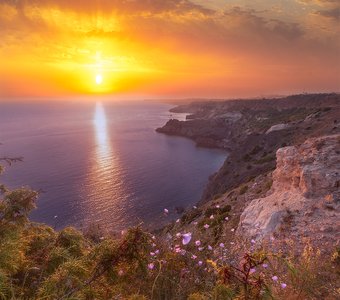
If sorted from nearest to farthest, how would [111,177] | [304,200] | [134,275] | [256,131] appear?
[134,275]
[304,200]
[111,177]
[256,131]

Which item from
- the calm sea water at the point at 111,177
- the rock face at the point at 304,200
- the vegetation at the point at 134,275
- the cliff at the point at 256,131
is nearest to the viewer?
the vegetation at the point at 134,275

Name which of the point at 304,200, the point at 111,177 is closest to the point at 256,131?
the point at 111,177

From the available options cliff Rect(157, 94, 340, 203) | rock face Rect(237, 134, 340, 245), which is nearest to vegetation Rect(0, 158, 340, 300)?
rock face Rect(237, 134, 340, 245)

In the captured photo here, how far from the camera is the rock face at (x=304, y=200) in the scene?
597 inches

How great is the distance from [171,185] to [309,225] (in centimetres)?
6100

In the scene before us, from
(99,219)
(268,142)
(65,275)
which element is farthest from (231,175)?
(65,275)

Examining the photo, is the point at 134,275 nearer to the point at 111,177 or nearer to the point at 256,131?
the point at 111,177

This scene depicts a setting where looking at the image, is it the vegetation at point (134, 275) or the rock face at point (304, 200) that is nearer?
the vegetation at point (134, 275)

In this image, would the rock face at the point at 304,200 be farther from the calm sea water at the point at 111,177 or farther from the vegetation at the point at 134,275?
the calm sea water at the point at 111,177

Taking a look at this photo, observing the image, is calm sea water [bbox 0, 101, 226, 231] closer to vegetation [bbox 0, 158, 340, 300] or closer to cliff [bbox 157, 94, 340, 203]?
cliff [bbox 157, 94, 340, 203]

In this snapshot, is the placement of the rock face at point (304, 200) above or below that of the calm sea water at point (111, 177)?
above

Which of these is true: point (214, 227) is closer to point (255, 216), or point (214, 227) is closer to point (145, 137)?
point (255, 216)

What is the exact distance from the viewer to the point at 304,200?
17672mm

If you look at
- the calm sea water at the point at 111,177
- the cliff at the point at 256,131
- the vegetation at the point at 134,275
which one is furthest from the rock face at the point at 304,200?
the calm sea water at the point at 111,177
